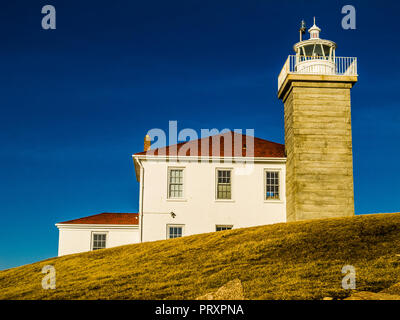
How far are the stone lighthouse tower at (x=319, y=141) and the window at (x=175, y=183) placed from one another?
5533 mm

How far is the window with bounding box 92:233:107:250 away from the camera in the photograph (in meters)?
29.6

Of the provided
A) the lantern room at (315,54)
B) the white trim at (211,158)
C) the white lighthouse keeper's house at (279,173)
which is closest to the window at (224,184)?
the white lighthouse keeper's house at (279,173)

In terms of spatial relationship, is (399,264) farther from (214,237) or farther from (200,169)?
(200,169)

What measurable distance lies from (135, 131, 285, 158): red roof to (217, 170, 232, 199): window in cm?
96

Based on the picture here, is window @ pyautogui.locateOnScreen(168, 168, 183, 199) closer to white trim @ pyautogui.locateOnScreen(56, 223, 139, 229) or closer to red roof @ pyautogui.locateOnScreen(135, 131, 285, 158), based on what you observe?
red roof @ pyautogui.locateOnScreen(135, 131, 285, 158)

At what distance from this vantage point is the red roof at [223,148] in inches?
1112

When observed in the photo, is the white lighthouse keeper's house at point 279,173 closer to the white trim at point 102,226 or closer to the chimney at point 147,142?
the white trim at point 102,226

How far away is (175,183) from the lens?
27.6 metres

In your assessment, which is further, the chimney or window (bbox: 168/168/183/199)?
the chimney

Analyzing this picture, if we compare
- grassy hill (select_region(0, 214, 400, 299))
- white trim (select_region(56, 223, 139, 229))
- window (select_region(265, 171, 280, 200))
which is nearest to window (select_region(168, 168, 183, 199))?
white trim (select_region(56, 223, 139, 229))

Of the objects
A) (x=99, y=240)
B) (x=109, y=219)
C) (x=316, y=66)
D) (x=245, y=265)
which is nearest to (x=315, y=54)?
(x=316, y=66)

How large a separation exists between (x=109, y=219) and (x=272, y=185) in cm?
967

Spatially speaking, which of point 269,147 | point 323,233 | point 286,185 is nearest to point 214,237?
point 323,233
